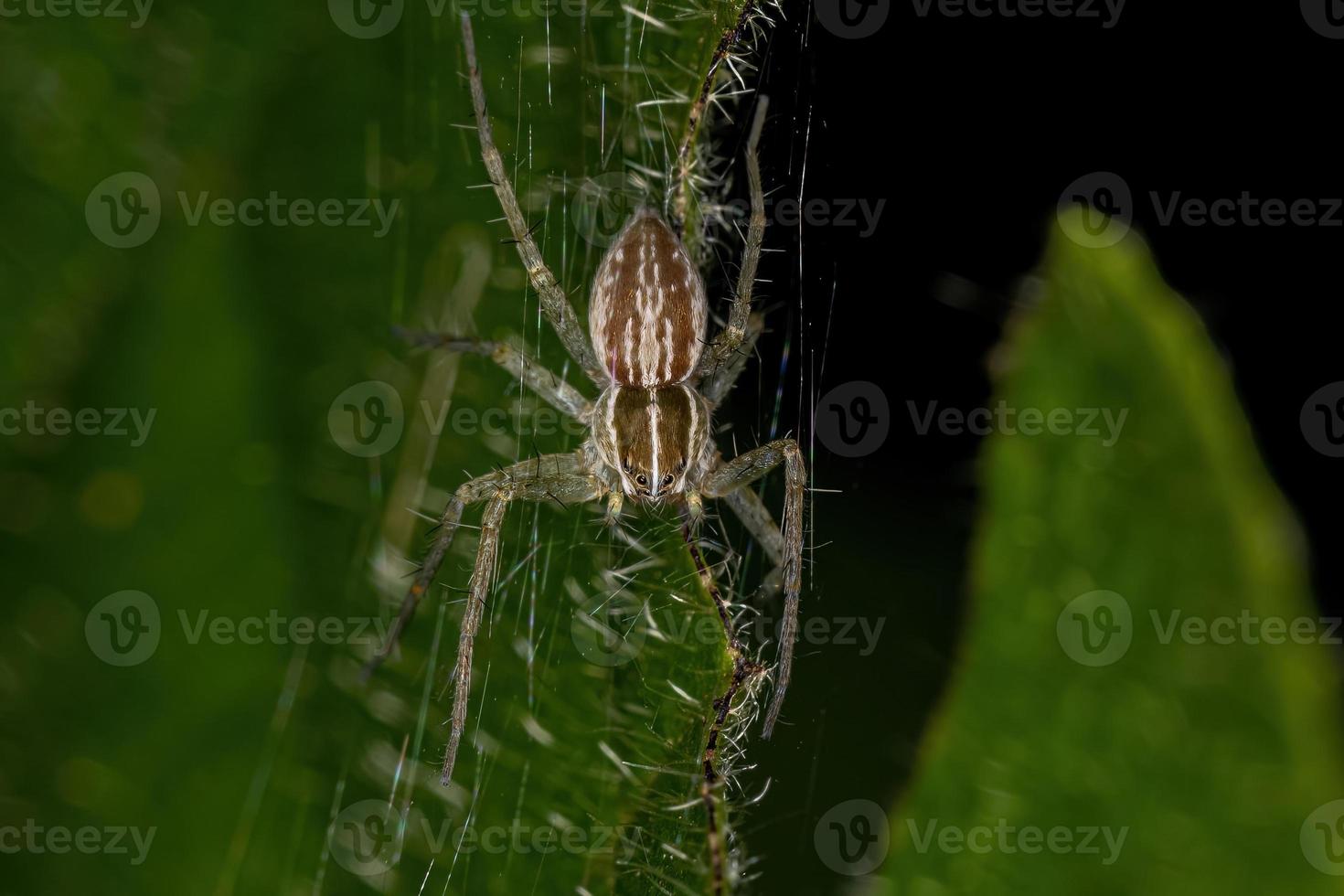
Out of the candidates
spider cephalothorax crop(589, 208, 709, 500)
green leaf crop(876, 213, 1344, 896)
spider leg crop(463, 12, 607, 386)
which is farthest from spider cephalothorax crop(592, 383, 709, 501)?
green leaf crop(876, 213, 1344, 896)

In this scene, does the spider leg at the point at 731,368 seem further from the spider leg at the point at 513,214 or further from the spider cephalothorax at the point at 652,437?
Answer: the spider leg at the point at 513,214

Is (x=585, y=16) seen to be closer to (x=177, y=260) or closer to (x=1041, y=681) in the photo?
(x=177, y=260)

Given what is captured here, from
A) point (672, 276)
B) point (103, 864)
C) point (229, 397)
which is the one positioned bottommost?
point (103, 864)

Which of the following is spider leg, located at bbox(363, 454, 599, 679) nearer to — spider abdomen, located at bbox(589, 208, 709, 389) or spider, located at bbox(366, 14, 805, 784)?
spider, located at bbox(366, 14, 805, 784)

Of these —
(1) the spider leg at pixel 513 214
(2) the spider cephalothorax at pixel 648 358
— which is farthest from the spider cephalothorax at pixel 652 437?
(1) the spider leg at pixel 513 214

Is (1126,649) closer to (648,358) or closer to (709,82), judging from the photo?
(709,82)

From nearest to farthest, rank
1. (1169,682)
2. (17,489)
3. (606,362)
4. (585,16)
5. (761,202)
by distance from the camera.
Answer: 1. (1169,682)
2. (17,489)
3. (585,16)
4. (761,202)
5. (606,362)

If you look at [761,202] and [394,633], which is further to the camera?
[761,202]

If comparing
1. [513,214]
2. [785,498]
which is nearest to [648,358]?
[785,498]

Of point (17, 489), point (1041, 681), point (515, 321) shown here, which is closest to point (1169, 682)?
point (1041, 681)
